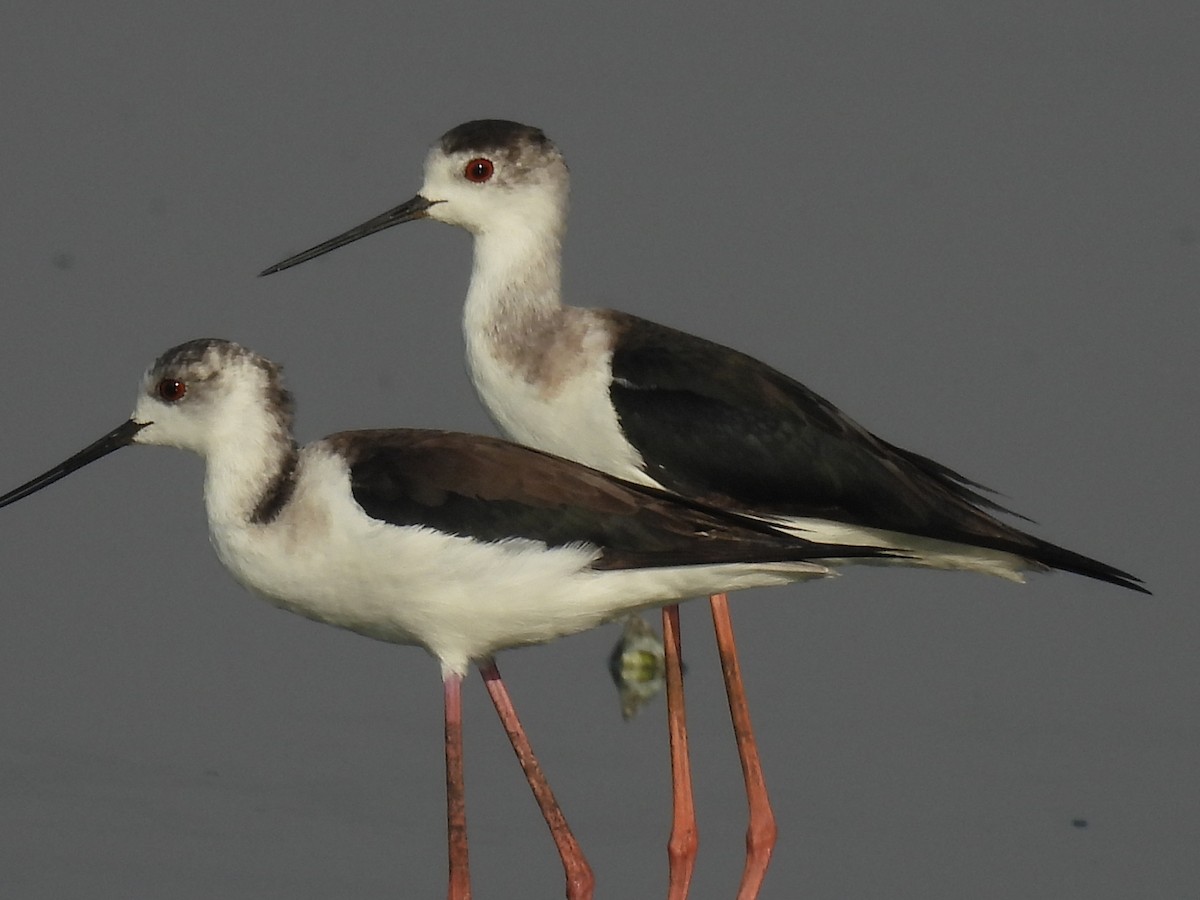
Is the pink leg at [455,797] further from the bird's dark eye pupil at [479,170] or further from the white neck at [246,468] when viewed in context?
the bird's dark eye pupil at [479,170]

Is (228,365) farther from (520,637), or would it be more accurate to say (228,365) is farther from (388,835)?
(388,835)

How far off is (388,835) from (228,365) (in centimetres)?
166

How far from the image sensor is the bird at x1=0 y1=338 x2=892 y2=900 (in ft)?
25.9

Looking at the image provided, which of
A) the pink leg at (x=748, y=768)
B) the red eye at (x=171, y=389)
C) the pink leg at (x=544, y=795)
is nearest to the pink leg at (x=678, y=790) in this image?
the pink leg at (x=748, y=768)

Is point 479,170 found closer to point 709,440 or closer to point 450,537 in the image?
point 709,440

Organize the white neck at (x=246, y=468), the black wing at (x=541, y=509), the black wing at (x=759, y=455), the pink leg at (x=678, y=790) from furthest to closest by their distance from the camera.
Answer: the pink leg at (x=678, y=790), the black wing at (x=759, y=455), the white neck at (x=246, y=468), the black wing at (x=541, y=509)

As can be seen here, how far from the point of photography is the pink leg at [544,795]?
8.26m

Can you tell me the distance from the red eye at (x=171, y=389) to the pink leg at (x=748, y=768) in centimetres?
184

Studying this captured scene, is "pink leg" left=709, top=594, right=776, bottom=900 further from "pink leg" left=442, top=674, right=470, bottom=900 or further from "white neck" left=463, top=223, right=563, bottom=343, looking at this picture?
"pink leg" left=442, top=674, right=470, bottom=900

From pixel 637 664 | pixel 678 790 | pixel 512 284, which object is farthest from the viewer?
pixel 637 664

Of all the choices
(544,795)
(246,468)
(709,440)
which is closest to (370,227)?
(709,440)

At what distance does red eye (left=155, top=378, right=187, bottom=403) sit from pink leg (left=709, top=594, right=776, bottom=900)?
1.84 metres

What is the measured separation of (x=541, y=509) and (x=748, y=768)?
5.27ft

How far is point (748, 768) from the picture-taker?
361 inches
